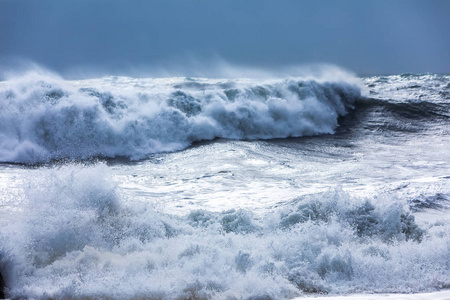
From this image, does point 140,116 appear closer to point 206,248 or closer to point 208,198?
point 208,198

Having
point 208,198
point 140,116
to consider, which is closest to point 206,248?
point 208,198

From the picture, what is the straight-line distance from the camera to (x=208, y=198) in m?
6.29

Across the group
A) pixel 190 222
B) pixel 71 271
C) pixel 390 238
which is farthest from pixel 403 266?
pixel 71 271

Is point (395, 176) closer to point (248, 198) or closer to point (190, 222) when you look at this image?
point (248, 198)

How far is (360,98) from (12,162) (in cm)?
1339

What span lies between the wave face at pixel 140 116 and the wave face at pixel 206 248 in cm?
526

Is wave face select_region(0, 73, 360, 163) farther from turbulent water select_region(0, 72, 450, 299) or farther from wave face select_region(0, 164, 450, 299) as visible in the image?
wave face select_region(0, 164, 450, 299)

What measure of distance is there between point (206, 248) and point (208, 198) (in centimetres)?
216

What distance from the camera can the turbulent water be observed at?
3.69 meters

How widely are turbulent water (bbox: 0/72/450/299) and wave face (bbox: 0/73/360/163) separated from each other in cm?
5

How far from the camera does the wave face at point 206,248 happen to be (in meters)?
3.53

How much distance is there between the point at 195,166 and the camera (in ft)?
28.6

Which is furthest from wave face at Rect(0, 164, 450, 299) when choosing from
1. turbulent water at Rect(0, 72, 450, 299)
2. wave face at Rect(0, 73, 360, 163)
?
wave face at Rect(0, 73, 360, 163)

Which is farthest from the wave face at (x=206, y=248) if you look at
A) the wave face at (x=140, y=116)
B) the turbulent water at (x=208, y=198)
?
the wave face at (x=140, y=116)
